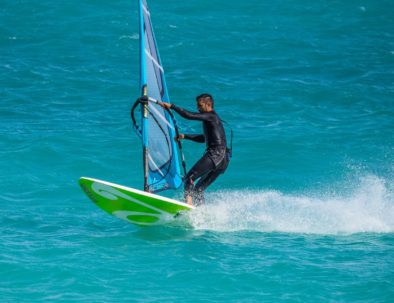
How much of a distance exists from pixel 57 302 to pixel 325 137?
9.30 metres

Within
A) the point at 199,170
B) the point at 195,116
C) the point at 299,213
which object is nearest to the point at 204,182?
the point at 199,170

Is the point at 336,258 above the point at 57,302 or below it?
above

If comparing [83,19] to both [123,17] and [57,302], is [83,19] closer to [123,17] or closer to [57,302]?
[123,17]

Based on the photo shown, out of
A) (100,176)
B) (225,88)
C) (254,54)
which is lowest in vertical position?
(100,176)

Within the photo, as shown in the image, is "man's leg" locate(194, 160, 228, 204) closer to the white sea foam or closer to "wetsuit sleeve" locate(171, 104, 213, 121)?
the white sea foam

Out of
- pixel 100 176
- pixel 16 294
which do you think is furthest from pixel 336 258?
pixel 100 176

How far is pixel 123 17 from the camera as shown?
2491 cm

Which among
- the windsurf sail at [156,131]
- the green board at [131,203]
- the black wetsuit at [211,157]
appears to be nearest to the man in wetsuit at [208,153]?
the black wetsuit at [211,157]

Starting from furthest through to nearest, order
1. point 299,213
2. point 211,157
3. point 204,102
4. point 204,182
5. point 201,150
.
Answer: point 201,150, point 299,213, point 204,182, point 211,157, point 204,102

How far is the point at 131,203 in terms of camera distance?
10680 millimetres

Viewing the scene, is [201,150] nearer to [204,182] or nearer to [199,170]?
[204,182]

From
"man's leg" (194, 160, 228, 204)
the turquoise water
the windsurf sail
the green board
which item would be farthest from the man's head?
the turquoise water

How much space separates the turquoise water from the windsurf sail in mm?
743

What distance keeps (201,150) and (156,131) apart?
16.8 feet
